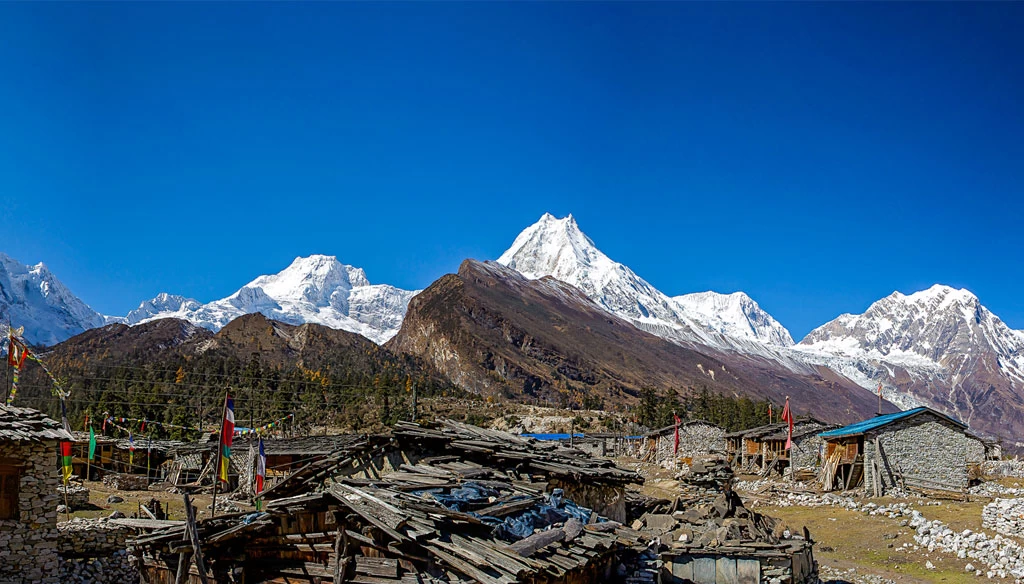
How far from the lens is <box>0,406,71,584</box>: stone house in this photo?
17.8 meters

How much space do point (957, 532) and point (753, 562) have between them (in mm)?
14201

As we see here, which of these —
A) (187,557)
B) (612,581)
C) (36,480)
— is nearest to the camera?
(187,557)

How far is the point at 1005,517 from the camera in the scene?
92.9 feet

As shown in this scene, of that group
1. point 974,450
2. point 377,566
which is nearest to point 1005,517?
point 974,450

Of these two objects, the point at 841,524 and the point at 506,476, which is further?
the point at 841,524

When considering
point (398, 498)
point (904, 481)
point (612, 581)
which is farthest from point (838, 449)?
point (398, 498)

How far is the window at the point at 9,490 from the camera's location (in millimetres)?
17875

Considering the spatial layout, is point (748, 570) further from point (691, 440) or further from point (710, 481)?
point (691, 440)

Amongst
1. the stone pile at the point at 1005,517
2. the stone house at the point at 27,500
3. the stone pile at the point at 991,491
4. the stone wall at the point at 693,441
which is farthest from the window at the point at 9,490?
the stone wall at the point at 693,441

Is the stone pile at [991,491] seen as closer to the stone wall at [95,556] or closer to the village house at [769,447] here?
the village house at [769,447]

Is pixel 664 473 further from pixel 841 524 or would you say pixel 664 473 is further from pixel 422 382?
pixel 422 382

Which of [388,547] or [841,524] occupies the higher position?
[388,547]

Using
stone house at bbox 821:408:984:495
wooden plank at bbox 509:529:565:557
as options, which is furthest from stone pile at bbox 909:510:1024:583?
wooden plank at bbox 509:529:565:557

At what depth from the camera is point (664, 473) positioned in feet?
213
